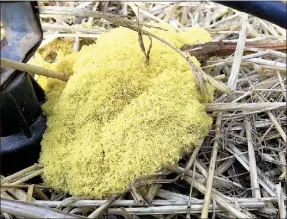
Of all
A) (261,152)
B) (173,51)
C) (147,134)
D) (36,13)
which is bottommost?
(261,152)

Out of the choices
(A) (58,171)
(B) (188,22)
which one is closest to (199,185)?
(A) (58,171)

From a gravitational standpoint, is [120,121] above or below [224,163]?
above

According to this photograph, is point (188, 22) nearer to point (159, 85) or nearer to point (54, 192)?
point (159, 85)
